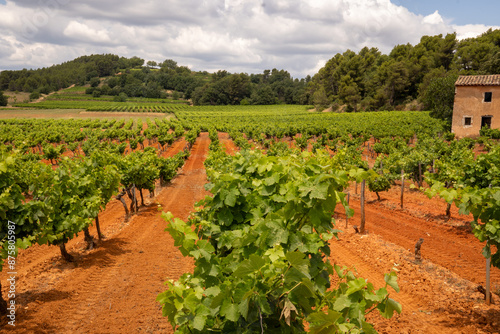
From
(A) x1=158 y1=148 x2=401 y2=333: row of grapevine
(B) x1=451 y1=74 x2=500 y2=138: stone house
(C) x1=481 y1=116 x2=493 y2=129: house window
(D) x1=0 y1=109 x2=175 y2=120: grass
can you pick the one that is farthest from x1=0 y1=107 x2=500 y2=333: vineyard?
(D) x1=0 y1=109 x2=175 y2=120: grass

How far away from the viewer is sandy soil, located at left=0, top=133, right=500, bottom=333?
24.7ft

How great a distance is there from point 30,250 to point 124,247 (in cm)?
337

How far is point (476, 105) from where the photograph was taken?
34.7 metres

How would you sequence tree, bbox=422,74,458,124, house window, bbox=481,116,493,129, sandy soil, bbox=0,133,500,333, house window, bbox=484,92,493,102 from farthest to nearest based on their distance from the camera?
tree, bbox=422,74,458,124 < house window, bbox=481,116,493,129 < house window, bbox=484,92,493,102 < sandy soil, bbox=0,133,500,333

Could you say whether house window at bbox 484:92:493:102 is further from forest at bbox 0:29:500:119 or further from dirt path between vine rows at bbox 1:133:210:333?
dirt path between vine rows at bbox 1:133:210:333

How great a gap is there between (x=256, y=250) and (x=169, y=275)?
7407mm

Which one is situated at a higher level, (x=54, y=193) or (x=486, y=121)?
(x=486, y=121)

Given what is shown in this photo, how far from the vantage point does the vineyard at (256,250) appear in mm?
3164

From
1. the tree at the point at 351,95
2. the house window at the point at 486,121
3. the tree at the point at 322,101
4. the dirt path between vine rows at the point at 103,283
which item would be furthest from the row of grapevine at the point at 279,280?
the tree at the point at 322,101

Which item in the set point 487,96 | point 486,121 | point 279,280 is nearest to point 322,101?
point 486,121

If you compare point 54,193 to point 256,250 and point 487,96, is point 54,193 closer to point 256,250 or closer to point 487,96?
point 256,250

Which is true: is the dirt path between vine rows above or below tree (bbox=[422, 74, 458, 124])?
below

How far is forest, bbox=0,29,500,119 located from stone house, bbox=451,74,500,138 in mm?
7884

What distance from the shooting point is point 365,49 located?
114 m
